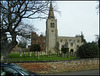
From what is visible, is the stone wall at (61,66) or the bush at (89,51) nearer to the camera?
the stone wall at (61,66)

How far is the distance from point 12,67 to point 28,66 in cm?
675

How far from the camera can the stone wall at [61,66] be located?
11.3 meters

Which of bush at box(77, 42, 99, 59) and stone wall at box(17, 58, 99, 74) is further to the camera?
bush at box(77, 42, 99, 59)

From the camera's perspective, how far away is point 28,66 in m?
11.3

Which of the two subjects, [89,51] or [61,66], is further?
[89,51]

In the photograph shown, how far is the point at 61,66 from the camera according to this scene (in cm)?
1217

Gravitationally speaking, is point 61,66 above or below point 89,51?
below

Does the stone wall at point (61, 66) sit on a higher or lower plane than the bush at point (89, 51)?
lower

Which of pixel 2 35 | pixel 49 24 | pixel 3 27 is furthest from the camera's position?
pixel 49 24

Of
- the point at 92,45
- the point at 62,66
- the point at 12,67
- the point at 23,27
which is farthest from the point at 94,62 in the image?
the point at 12,67

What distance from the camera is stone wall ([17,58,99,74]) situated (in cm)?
1134

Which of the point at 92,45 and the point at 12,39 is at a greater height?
the point at 12,39

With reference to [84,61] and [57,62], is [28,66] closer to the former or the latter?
[57,62]

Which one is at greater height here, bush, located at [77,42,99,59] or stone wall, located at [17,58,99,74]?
bush, located at [77,42,99,59]
